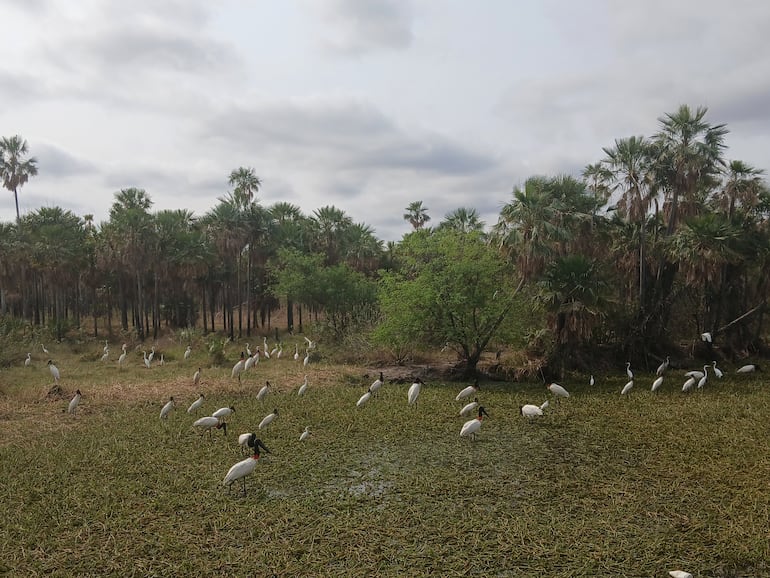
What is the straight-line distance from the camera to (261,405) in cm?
1730

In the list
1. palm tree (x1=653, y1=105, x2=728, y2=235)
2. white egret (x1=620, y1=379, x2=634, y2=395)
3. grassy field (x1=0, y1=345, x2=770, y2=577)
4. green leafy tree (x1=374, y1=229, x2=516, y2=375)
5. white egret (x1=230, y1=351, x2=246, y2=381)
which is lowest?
grassy field (x1=0, y1=345, x2=770, y2=577)

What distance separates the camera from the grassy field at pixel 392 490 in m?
7.37

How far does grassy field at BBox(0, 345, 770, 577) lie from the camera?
24.2ft

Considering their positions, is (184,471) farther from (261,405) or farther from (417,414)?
(417,414)

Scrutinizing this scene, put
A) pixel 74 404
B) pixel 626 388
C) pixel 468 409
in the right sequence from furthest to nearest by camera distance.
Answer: pixel 626 388
pixel 74 404
pixel 468 409

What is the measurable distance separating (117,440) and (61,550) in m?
5.89

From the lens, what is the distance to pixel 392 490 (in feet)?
32.6

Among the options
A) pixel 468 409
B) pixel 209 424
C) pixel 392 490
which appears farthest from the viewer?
pixel 468 409

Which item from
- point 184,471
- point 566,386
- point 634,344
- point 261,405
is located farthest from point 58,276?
point 634,344

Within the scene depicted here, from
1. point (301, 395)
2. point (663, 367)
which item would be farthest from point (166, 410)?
point (663, 367)

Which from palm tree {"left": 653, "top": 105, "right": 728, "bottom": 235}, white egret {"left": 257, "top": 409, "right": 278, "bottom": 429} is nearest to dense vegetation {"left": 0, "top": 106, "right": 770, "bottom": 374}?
palm tree {"left": 653, "top": 105, "right": 728, "bottom": 235}

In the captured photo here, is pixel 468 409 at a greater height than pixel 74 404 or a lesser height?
lesser

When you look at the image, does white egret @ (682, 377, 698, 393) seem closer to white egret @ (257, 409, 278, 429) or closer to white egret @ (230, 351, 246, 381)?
white egret @ (257, 409, 278, 429)

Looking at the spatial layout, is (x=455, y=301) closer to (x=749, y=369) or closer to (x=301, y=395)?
(x=301, y=395)
